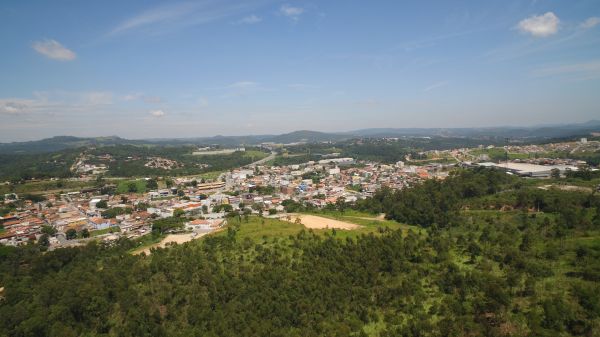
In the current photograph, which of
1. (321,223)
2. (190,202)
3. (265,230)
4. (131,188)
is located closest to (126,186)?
(131,188)

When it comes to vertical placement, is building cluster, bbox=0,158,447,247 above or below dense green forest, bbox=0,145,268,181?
below

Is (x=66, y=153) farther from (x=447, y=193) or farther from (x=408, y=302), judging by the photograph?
(x=408, y=302)

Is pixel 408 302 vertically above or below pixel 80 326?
above

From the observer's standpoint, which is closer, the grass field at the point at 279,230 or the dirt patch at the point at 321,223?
the grass field at the point at 279,230

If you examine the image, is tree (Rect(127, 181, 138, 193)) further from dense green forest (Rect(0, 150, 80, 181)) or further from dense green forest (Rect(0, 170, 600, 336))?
dense green forest (Rect(0, 170, 600, 336))

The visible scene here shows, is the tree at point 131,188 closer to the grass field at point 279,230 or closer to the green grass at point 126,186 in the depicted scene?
the green grass at point 126,186

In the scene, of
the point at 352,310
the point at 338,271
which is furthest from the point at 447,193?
the point at 352,310

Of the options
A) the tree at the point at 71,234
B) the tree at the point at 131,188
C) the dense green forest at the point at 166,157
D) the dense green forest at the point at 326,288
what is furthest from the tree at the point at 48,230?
the dense green forest at the point at 166,157

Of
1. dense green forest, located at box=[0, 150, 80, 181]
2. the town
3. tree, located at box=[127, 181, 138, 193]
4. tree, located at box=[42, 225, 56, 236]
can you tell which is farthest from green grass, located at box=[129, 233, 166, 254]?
dense green forest, located at box=[0, 150, 80, 181]

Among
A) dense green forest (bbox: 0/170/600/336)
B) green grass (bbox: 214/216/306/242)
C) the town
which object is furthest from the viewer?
the town
